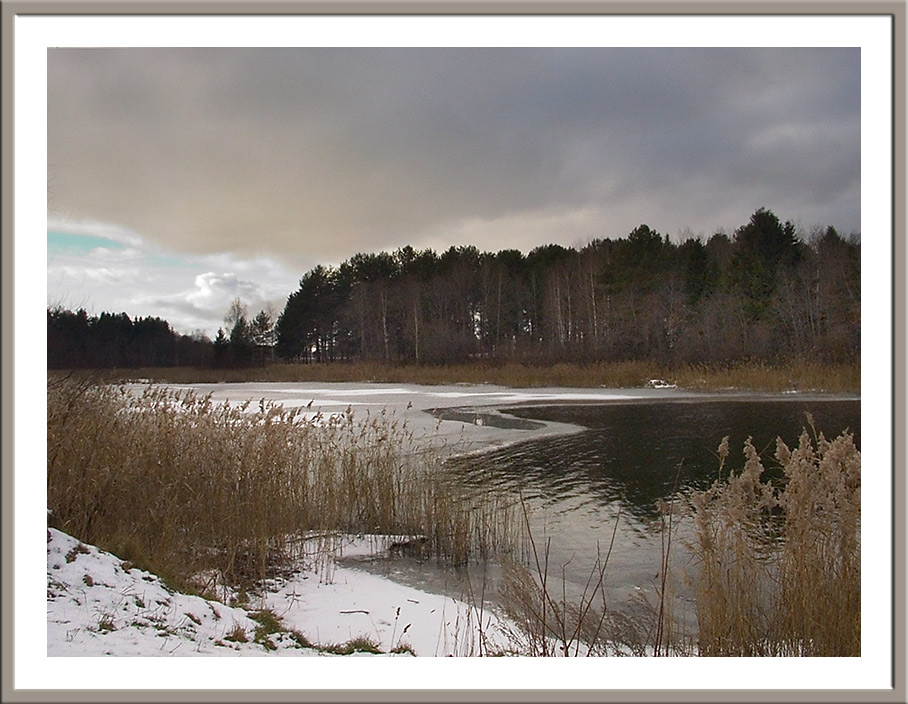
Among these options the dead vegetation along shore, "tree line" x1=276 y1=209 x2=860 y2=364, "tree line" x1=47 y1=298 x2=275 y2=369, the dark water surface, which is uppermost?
"tree line" x1=276 y1=209 x2=860 y2=364

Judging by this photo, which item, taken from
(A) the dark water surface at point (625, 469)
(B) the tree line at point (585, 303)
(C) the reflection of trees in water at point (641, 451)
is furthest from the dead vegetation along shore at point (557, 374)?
(C) the reflection of trees in water at point (641, 451)

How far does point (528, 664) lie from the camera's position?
1.98 meters

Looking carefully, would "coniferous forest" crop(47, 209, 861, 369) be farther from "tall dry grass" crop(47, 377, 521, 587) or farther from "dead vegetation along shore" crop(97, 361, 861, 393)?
"tall dry grass" crop(47, 377, 521, 587)

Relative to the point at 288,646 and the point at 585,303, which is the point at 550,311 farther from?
the point at 288,646

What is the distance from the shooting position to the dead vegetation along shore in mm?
10820

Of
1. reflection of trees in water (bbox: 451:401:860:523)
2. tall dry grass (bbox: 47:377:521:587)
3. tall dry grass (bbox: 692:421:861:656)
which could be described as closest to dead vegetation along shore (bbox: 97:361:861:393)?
reflection of trees in water (bbox: 451:401:860:523)

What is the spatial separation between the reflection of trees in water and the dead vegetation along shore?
1.11 meters

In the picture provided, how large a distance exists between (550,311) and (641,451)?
Answer: 18.6 m

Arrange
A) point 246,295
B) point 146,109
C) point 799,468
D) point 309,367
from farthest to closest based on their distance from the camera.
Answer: point 309,367, point 246,295, point 146,109, point 799,468

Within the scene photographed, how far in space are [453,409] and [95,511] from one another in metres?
9.02

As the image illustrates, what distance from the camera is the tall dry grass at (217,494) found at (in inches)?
131

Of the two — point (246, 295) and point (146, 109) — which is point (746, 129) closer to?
point (146, 109)

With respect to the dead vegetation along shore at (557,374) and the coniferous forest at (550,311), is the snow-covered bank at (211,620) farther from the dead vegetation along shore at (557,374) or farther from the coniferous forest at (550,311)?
the dead vegetation along shore at (557,374)
